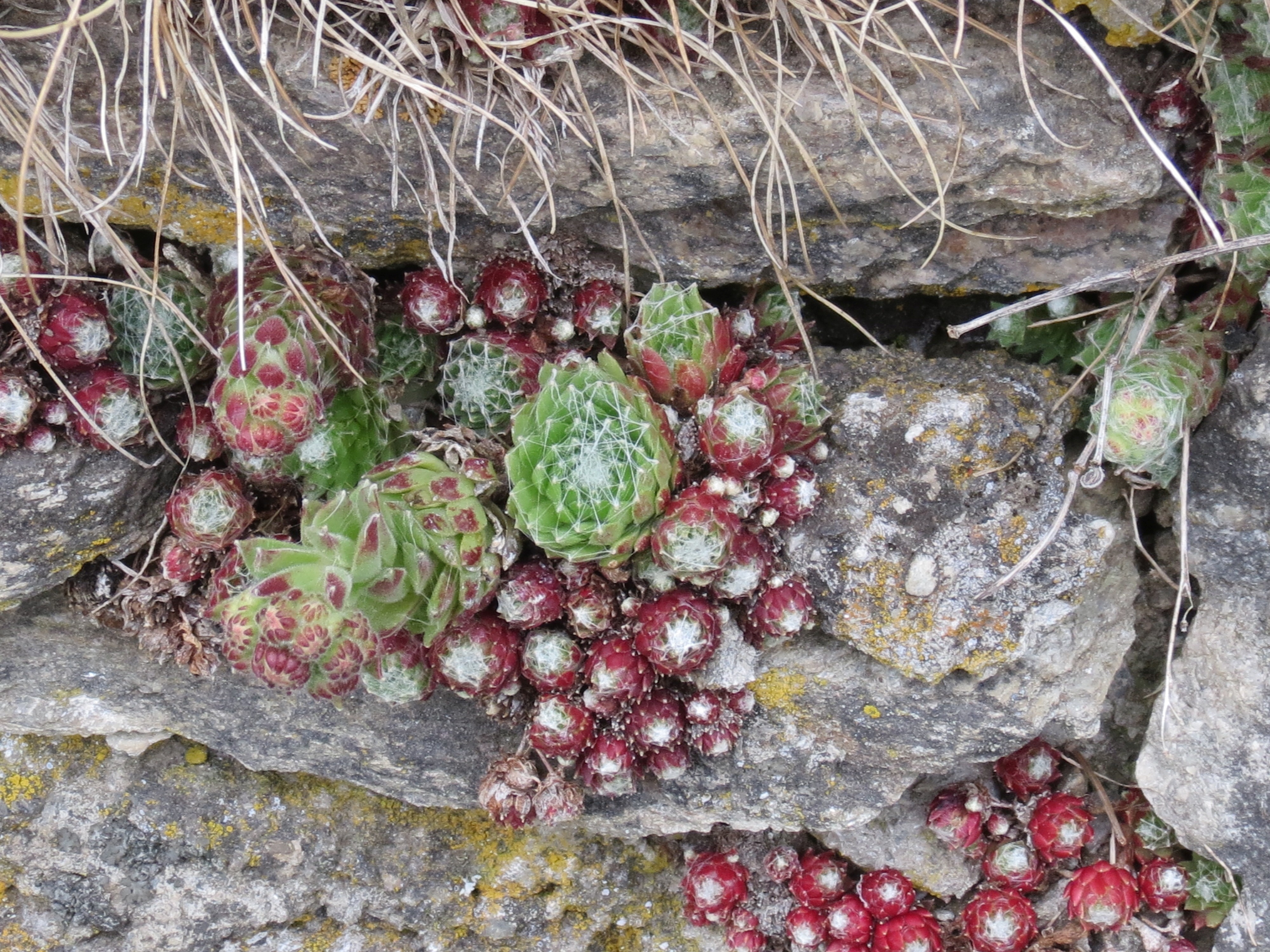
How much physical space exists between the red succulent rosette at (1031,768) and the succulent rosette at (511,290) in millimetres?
1963

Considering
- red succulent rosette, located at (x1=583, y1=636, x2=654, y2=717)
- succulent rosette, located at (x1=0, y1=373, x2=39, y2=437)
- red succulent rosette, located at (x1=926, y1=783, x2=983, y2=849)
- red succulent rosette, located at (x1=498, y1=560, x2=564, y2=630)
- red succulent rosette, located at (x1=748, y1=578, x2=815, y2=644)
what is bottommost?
red succulent rosette, located at (x1=926, y1=783, x2=983, y2=849)

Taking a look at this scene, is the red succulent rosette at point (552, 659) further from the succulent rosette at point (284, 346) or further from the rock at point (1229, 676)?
the rock at point (1229, 676)

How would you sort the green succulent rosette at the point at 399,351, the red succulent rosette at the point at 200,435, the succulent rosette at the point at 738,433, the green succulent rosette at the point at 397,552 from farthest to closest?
the green succulent rosette at the point at 399,351, the red succulent rosette at the point at 200,435, the succulent rosette at the point at 738,433, the green succulent rosette at the point at 397,552

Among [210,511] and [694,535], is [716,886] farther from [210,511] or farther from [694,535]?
[210,511]

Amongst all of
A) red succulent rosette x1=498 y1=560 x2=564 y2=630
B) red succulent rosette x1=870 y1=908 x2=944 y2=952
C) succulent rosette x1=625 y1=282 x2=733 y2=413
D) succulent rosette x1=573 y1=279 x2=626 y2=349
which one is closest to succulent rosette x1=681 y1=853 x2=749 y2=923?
red succulent rosette x1=870 y1=908 x2=944 y2=952

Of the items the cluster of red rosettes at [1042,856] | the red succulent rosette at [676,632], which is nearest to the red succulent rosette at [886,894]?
the cluster of red rosettes at [1042,856]

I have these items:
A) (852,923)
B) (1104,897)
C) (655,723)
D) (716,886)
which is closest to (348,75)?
(655,723)

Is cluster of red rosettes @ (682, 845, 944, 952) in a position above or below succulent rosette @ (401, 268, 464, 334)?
below

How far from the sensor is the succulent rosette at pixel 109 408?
2488 millimetres

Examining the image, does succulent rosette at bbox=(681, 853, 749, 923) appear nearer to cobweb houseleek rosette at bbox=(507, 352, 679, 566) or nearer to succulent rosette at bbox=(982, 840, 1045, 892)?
succulent rosette at bbox=(982, 840, 1045, 892)

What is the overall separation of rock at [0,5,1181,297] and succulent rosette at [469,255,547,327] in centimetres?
8

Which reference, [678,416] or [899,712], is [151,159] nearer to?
[678,416]

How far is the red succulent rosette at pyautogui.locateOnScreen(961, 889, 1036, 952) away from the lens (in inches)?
115

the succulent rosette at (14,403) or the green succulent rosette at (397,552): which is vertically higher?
the succulent rosette at (14,403)
